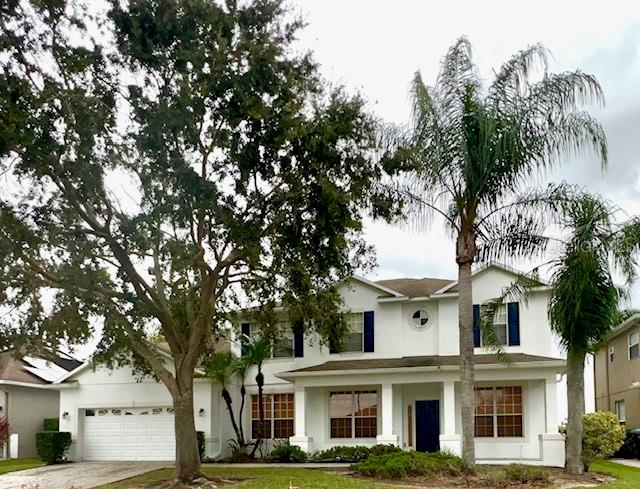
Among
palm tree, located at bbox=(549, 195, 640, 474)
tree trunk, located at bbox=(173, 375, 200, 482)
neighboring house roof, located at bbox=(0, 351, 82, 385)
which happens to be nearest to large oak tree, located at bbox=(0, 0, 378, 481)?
tree trunk, located at bbox=(173, 375, 200, 482)

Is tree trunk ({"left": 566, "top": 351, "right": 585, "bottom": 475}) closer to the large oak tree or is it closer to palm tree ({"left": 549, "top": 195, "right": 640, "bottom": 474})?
palm tree ({"left": 549, "top": 195, "right": 640, "bottom": 474})

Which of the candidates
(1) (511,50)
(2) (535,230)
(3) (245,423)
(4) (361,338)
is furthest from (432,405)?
(1) (511,50)

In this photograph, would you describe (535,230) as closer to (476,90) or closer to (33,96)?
(476,90)

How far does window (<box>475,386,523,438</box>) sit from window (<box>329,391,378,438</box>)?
3564mm

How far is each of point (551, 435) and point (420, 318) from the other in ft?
19.4

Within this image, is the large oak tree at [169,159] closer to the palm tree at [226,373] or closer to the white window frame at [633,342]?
the palm tree at [226,373]

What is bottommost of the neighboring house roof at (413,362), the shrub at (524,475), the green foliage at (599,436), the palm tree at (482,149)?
the shrub at (524,475)

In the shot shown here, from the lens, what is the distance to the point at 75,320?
20.1m

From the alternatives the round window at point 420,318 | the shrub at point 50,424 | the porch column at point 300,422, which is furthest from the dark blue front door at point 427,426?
the shrub at point 50,424

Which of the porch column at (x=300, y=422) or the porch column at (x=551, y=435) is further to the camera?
the porch column at (x=300, y=422)

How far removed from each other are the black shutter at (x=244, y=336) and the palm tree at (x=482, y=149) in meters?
9.49

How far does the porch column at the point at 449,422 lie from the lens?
24250 mm

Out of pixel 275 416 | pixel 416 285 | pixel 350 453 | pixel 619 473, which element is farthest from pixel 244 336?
pixel 619 473

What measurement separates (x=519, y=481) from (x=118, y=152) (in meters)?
12.2
